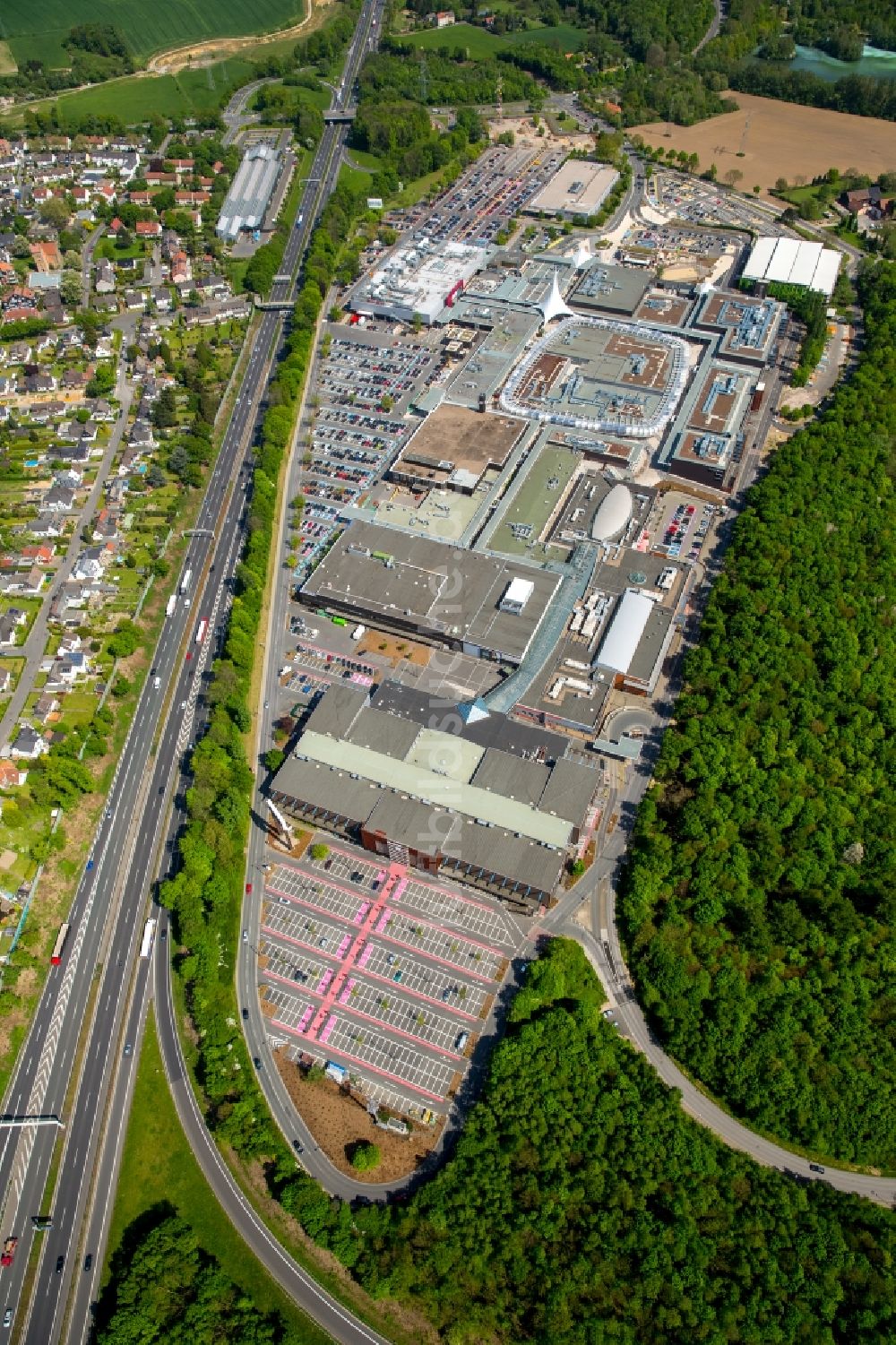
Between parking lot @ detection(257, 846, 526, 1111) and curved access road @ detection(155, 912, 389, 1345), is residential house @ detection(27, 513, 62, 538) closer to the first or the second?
parking lot @ detection(257, 846, 526, 1111)

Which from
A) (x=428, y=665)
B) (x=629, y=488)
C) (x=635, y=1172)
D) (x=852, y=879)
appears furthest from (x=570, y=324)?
(x=635, y=1172)

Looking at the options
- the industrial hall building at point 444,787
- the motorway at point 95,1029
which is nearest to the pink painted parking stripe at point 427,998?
the industrial hall building at point 444,787

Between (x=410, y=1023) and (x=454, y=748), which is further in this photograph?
(x=454, y=748)

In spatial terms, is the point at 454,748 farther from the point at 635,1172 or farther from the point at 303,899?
the point at 635,1172

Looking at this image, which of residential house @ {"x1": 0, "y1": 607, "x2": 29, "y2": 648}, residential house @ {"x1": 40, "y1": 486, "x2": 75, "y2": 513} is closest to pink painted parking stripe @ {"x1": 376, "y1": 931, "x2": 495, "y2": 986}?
residential house @ {"x1": 0, "y1": 607, "x2": 29, "y2": 648}

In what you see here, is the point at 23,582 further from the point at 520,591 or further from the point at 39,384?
the point at 520,591

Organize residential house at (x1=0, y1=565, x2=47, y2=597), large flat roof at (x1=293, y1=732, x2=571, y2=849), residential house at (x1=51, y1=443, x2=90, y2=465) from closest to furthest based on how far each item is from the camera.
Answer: large flat roof at (x1=293, y1=732, x2=571, y2=849) < residential house at (x1=0, y1=565, x2=47, y2=597) < residential house at (x1=51, y1=443, x2=90, y2=465)
